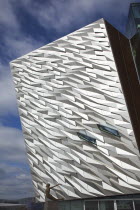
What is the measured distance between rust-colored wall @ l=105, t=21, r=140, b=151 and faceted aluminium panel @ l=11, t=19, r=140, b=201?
26.5 inches

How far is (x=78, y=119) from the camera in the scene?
16.1 metres

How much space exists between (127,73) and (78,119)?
6.21m

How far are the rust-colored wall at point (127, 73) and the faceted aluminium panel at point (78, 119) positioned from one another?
0.67m

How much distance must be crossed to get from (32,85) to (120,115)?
991cm

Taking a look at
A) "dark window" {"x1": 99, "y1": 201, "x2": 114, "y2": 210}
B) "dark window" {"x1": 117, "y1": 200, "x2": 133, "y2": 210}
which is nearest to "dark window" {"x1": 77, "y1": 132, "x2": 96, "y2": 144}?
"dark window" {"x1": 99, "y1": 201, "x2": 114, "y2": 210}

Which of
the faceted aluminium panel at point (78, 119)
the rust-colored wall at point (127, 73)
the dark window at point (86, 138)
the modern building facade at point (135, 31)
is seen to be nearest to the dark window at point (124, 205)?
the faceted aluminium panel at point (78, 119)

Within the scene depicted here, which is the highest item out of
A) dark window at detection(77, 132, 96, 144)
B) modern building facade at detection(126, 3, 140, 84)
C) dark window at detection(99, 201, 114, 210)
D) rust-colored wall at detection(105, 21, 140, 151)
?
modern building facade at detection(126, 3, 140, 84)

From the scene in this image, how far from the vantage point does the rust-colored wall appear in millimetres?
15180

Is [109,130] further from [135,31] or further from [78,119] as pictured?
[135,31]

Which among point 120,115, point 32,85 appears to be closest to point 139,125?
point 120,115

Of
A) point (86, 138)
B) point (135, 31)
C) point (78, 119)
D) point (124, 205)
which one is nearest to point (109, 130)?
point (86, 138)

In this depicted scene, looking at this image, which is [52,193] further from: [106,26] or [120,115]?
[106,26]

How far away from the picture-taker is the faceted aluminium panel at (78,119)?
13.7m

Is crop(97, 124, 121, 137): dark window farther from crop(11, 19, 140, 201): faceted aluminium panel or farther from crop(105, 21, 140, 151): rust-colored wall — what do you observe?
crop(105, 21, 140, 151): rust-colored wall
